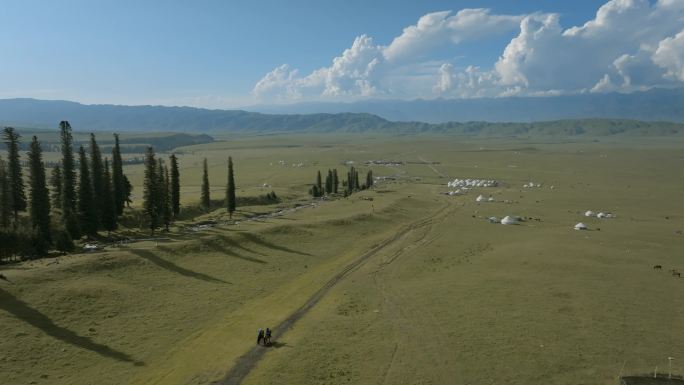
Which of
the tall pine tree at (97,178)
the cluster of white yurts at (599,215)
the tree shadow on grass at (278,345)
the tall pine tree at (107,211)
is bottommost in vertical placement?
the cluster of white yurts at (599,215)

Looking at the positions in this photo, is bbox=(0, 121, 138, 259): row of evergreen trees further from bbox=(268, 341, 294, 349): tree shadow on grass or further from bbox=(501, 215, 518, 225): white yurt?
bbox=(501, 215, 518, 225): white yurt

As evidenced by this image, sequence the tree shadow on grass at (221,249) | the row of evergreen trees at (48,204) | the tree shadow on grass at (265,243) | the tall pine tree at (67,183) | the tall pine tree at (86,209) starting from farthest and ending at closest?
→ the tall pine tree at (86,209) < the tall pine tree at (67,183) < the tree shadow on grass at (265,243) < the tree shadow on grass at (221,249) < the row of evergreen trees at (48,204)

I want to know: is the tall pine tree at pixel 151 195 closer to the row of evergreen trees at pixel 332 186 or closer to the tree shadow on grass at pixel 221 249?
the tree shadow on grass at pixel 221 249

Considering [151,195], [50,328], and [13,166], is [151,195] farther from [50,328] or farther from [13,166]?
[50,328]

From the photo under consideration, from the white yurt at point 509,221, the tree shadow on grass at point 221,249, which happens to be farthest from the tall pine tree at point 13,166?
the white yurt at point 509,221

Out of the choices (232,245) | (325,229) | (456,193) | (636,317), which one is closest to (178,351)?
(232,245)

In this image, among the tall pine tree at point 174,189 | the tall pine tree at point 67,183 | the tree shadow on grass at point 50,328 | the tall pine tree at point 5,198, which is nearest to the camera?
the tree shadow on grass at point 50,328
